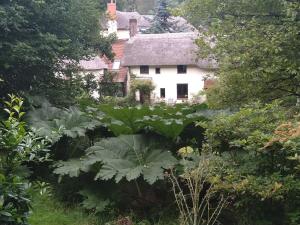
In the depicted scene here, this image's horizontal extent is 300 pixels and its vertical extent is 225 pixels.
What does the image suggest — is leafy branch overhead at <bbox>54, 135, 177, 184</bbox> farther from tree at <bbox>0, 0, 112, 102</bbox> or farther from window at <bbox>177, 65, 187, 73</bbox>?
window at <bbox>177, 65, 187, 73</bbox>

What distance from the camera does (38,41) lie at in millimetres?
9406

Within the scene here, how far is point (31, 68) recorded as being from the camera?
33.3 feet

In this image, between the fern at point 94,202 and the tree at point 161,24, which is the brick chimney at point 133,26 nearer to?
the tree at point 161,24

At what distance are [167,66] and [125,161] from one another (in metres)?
29.2

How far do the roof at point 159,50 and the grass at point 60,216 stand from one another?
92.4ft

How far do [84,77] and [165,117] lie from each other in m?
8.57

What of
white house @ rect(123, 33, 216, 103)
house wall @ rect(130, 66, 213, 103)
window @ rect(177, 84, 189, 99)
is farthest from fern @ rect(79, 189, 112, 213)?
window @ rect(177, 84, 189, 99)

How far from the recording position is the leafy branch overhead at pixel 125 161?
4.83 meters

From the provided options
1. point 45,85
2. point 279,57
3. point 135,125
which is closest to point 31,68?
point 45,85

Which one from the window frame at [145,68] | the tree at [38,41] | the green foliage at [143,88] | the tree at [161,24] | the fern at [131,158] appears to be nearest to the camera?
the fern at [131,158]

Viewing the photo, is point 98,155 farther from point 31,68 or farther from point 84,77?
point 84,77

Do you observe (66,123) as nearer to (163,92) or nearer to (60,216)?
(60,216)

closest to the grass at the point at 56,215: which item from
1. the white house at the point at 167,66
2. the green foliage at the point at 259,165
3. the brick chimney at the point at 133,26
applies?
the green foliage at the point at 259,165

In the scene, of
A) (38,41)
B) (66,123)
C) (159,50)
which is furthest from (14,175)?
(159,50)
